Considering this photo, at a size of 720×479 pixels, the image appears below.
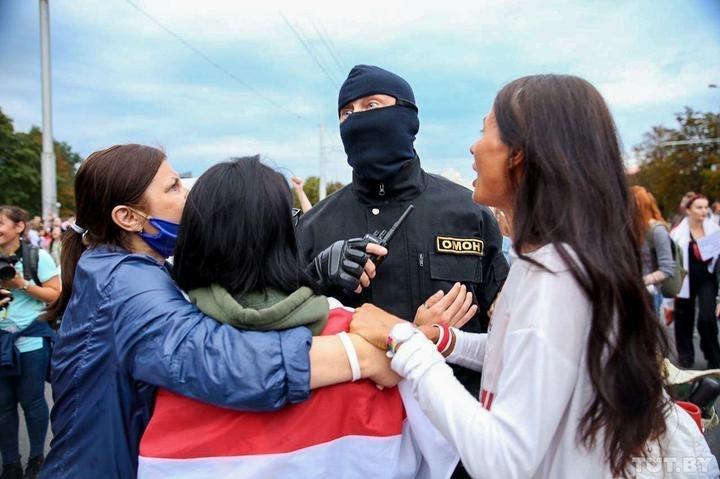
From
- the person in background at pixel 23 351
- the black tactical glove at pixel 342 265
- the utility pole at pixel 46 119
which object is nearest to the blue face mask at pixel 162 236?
the black tactical glove at pixel 342 265

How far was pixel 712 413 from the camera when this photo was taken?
1.96 meters

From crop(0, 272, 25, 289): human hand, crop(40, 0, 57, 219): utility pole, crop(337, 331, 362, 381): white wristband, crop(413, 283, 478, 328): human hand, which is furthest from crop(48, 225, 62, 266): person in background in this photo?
crop(337, 331, 362, 381): white wristband

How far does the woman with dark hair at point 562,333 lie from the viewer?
104 centimetres

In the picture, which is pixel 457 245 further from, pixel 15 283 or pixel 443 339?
pixel 15 283

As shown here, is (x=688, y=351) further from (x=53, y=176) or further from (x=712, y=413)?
(x=53, y=176)

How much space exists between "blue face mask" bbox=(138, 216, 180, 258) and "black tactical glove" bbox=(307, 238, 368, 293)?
465 millimetres

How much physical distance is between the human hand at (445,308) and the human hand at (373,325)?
0.23m

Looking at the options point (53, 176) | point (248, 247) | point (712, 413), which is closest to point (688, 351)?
point (712, 413)

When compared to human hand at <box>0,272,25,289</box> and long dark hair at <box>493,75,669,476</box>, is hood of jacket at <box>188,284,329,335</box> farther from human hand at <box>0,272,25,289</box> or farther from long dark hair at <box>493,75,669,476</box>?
human hand at <box>0,272,25,289</box>

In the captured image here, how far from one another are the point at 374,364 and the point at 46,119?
1792 cm

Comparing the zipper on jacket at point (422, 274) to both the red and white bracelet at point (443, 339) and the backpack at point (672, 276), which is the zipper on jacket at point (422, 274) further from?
the backpack at point (672, 276)

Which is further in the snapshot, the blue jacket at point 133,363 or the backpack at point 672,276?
the backpack at point 672,276

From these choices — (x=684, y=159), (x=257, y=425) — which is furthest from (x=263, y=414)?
(x=684, y=159)

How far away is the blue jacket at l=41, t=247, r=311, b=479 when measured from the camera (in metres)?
1.18
